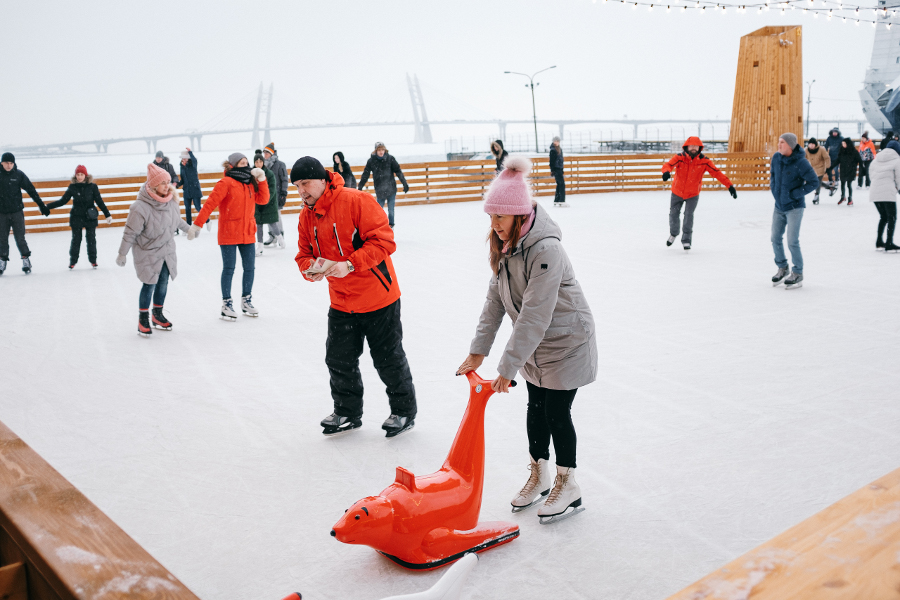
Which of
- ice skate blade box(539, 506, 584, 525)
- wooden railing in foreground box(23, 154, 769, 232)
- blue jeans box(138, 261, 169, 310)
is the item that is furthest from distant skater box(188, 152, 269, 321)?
wooden railing in foreground box(23, 154, 769, 232)

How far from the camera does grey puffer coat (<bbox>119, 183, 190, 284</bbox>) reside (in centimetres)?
502

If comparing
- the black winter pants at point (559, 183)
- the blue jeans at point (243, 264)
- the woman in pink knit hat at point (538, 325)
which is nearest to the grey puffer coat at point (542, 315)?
the woman in pink knit hat at point (538, 325)

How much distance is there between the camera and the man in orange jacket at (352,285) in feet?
10.2

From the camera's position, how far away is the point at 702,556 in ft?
7.32

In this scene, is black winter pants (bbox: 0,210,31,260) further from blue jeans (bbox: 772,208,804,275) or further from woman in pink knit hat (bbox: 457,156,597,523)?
blue jeans (bbox: 772,208,804,275)

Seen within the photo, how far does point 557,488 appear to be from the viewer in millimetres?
2514

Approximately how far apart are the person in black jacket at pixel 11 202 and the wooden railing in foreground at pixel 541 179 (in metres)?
5.59

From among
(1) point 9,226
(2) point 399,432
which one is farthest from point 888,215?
(1) point 9,226

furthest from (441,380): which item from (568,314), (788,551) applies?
(788,551)

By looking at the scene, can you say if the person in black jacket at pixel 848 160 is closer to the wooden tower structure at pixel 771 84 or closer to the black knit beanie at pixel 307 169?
the wooden tower structure at pixel 771 84

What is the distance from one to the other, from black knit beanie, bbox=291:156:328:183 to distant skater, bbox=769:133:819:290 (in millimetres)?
4324

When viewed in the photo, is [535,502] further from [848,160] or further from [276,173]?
[848,160]

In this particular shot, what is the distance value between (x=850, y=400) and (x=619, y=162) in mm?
15193

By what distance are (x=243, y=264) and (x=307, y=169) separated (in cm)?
284
